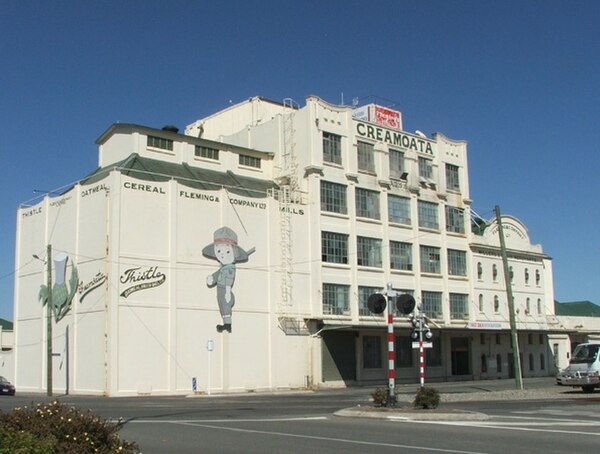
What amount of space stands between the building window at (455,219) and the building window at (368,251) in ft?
29.0

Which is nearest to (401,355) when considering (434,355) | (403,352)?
(403,352)

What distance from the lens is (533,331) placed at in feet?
213

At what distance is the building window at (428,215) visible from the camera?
58.7m

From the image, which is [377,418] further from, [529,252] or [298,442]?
[529,252]

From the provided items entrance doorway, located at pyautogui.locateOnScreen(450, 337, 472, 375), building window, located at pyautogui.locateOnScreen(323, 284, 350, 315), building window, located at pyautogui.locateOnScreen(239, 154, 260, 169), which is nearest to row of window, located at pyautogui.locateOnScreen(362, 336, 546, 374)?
entrance doorway, located at pyautogui.locateOnScreen(450, 337, 472, 375)

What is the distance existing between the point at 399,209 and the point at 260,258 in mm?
14816

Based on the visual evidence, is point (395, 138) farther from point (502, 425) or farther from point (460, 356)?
point (502, 425)

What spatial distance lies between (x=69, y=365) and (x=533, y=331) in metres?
40.2

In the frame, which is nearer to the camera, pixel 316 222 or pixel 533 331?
pixel 316 222

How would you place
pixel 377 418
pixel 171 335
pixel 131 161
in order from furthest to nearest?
1. pixel 131 161
2. pixel 171 335
3. pixel 377 418

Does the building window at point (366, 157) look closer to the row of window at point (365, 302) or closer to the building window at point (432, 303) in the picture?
the row of window at point (365, 302)

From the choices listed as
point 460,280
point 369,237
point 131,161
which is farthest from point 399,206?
point 131,161

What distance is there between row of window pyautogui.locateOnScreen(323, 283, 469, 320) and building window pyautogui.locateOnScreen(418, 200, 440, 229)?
5.33 meters

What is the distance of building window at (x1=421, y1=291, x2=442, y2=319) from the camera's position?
188ft
